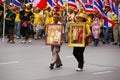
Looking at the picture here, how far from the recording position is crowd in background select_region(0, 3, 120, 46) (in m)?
24.4

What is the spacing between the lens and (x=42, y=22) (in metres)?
28.4

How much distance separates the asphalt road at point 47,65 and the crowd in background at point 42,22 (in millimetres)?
3420

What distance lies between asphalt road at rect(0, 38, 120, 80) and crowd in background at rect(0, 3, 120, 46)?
135 inches

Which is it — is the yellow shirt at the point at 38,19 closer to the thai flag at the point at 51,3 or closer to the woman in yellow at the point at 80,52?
the thai flag at the point at 51,3

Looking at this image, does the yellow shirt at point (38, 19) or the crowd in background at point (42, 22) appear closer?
the crowd in background at point (42, 22)

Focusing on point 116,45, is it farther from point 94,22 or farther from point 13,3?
point 13,3

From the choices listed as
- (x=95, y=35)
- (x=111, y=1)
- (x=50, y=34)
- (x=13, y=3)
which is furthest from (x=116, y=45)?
(x=50, y=34)

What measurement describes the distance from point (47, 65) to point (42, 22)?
13035 mm

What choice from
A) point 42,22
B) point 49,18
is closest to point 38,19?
point 42,22

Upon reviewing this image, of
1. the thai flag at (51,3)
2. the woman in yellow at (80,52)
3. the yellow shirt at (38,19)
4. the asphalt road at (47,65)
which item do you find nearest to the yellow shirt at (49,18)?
the yellow shirt at (38,19)

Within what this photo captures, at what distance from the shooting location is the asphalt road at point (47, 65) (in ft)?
42.8

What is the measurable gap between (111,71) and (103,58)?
3572 mm

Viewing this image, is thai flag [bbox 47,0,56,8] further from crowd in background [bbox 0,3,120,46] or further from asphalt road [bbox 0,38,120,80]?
asphalt road [bbox 0,38,120,80]

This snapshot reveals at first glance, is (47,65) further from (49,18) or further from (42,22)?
(42,22)
